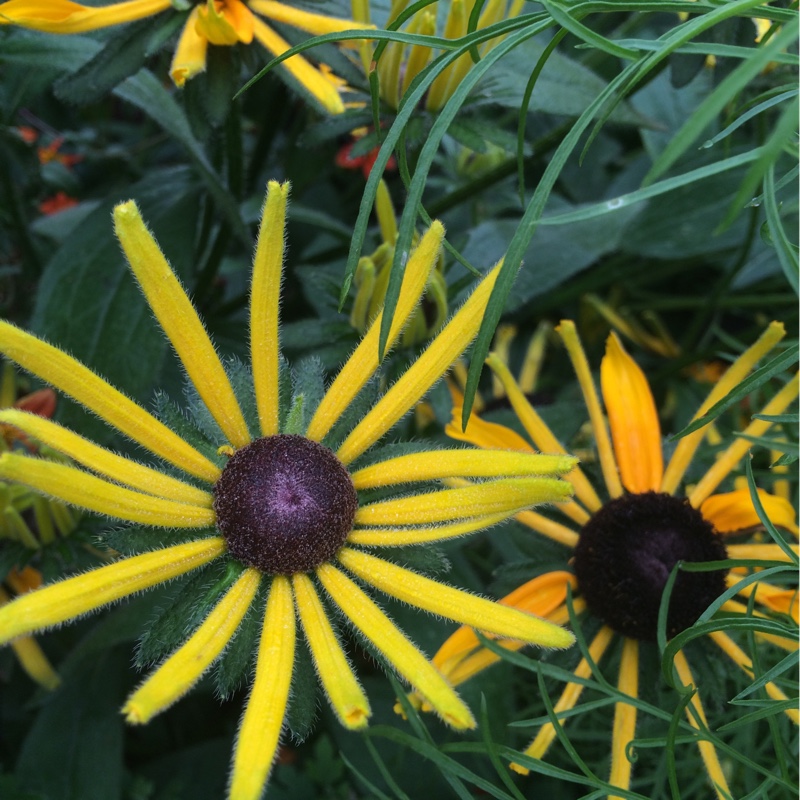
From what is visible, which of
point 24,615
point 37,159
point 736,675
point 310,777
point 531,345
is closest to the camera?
point 24,615

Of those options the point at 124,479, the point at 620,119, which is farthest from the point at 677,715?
the point at 620,119

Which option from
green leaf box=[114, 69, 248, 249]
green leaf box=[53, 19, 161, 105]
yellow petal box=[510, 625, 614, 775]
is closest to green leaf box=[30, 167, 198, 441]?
green leaf box=[114, 69, 248, 249]

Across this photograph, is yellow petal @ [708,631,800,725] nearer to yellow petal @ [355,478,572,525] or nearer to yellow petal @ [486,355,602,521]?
yellow petal @ [486,355,602,521]

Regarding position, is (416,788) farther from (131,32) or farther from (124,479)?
(131,32)

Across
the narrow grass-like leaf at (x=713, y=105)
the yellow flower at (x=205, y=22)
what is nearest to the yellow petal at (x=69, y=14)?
the yellow flower at (x=205, y=22)

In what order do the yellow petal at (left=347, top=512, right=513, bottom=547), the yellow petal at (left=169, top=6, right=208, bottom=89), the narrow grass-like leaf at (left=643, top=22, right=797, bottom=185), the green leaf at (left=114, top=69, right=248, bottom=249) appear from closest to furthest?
the narrow grass-like leaf at (left=643, top=22, right=797, bottom=185), the yellow petal at (left=347, top=512, right=513, bottom=547), the yellow petal at (left=169, top=6, right=208, bottom=89), the green leaf at (left=114, top=69, right=248, bottom=249)

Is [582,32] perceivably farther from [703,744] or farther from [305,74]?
[703,744]

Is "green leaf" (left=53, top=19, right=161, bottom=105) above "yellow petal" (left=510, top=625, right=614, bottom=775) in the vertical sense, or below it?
above
